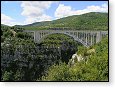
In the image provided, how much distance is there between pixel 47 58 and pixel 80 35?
43cm

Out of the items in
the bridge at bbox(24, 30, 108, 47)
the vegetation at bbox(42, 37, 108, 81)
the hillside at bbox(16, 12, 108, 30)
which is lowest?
the vegetation at bbox(42, 37, 108, 81)

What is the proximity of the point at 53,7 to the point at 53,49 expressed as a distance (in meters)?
0.45

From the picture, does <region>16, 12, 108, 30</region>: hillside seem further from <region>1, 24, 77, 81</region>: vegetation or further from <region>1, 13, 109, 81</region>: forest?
<region>1, 24, 77, 81</region>: vegetation

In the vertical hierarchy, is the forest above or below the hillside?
below

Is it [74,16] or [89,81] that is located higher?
[74,16]

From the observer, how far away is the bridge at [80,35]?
9.49 m

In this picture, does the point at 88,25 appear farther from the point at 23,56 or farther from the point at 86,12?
the point at 23,56

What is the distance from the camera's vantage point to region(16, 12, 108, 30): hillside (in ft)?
31.1

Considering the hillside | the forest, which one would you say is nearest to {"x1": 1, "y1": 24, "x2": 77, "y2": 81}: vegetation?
the forest

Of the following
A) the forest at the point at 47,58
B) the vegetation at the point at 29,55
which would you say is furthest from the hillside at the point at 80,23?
the vegetation at the point at 29,55

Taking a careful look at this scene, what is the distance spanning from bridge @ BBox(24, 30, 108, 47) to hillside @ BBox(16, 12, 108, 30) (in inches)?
1.8

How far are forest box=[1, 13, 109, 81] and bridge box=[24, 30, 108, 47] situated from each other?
0.04 meters

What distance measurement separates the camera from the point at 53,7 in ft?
31.2

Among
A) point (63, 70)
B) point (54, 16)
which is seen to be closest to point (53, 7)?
point (54, 16)
